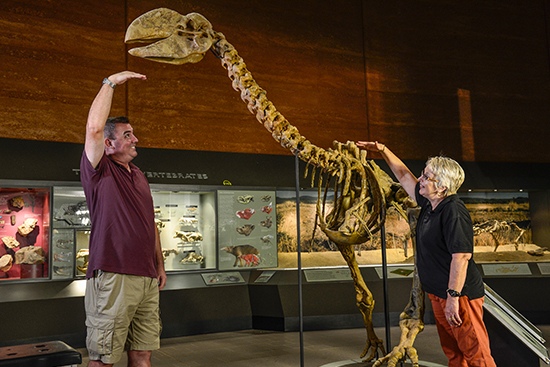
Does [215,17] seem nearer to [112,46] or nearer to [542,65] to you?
[112,46]

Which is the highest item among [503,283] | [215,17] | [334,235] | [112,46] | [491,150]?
[215,17]

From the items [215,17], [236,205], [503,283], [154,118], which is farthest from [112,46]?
[503,283]

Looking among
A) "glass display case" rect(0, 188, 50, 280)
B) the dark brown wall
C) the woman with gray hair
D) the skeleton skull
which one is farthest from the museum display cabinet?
the woman with gray hair

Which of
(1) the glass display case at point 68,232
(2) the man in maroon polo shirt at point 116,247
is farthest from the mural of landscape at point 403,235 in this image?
(2) the man in maroon polo shirt at point 116,247

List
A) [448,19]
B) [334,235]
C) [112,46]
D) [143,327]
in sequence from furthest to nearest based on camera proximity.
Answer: [448,19]
[112,46]
[334,235]
[143,327]

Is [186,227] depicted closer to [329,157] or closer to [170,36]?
[329,157]

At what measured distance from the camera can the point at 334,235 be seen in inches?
177

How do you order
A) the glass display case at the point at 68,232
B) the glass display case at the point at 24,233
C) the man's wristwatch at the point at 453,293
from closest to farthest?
the man's wristwatch at the point at 453,293
the glass display case at the point at 24,233
the glass display case at the point at 68,232

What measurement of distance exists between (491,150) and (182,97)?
17.2ft

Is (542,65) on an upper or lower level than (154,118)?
upper

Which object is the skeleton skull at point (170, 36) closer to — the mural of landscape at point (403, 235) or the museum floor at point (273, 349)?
the museum floor at point (273, 349)

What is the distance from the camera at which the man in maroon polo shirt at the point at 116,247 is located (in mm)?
2748

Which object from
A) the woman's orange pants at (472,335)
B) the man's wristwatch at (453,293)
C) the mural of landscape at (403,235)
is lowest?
the woman's orange pants at (472,335)

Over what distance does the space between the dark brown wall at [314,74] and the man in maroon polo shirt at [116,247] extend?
12.5 ft
